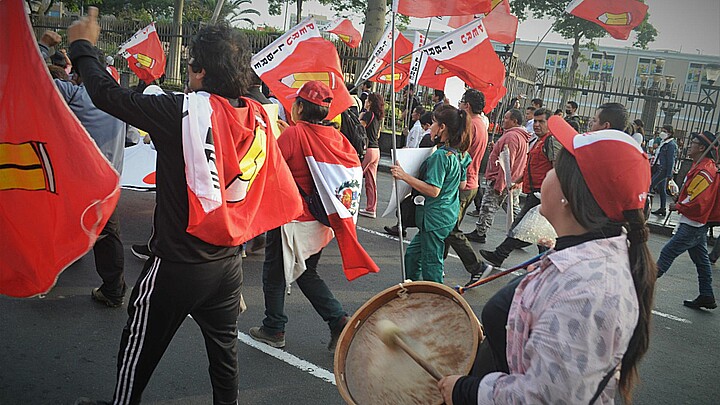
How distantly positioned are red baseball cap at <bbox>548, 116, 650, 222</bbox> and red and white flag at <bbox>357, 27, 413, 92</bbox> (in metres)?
6.04

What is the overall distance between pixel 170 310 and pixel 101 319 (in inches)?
80.6

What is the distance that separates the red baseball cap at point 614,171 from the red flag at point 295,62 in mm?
4585

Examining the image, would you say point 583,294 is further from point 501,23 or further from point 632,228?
point 501,23

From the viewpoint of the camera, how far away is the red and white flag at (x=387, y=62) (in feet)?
31.4

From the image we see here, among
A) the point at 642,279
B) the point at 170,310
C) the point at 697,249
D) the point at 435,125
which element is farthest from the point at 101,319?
the point at 697,249

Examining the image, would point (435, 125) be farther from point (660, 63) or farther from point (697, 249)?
point (660, 63)

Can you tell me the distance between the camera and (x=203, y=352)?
13.8 feet

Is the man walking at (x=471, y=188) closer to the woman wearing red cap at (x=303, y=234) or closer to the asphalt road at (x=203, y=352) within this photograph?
the asphalt road at (x=203, y=352)

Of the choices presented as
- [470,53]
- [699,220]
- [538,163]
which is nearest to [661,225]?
[699,220]

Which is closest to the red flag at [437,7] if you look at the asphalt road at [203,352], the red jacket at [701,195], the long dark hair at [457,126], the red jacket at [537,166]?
the long dark hair at [457,126]

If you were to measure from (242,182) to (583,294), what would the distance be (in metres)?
1.67

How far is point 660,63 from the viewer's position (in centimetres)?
2181

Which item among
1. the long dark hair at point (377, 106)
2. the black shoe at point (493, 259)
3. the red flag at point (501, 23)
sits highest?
the red flag at point (501, 23)

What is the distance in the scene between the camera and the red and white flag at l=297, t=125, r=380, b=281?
4.16 metres
